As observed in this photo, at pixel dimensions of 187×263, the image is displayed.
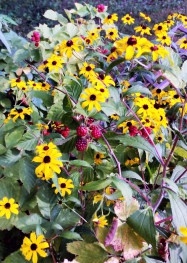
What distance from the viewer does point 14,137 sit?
2.88 feet

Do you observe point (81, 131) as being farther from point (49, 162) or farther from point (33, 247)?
point (33, 247)

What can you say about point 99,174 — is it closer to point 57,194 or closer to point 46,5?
point 57,194

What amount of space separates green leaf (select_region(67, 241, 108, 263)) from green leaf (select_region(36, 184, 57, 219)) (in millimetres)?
132

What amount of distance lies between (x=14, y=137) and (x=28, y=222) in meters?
0.21

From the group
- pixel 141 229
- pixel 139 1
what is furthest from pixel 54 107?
pixel 139 1

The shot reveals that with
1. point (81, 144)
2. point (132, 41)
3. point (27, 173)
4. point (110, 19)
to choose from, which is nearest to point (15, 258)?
point (27, 173)

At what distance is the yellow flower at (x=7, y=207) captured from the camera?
0.81m

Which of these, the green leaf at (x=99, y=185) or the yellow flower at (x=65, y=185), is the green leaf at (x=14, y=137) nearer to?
the yellow flower at (x=65, y=185)

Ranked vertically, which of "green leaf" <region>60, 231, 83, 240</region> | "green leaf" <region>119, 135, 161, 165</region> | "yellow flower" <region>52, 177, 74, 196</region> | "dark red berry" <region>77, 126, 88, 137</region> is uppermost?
"dark red berry" <region>77, 126, 88, 137</region>

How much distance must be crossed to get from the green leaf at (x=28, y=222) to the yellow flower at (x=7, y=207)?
3cm

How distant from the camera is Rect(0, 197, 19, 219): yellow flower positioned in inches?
31.7

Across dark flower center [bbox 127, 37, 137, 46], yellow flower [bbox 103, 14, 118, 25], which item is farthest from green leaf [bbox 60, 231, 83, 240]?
yellow flower [bbox 103, 14, 118, 25]

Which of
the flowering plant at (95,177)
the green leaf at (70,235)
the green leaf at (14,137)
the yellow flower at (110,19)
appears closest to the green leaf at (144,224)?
the flowering plant at (95,177)

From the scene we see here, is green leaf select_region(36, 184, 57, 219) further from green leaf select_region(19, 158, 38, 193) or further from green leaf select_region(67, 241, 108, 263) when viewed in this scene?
green leaf select_region(67, 241, 108, 263)
